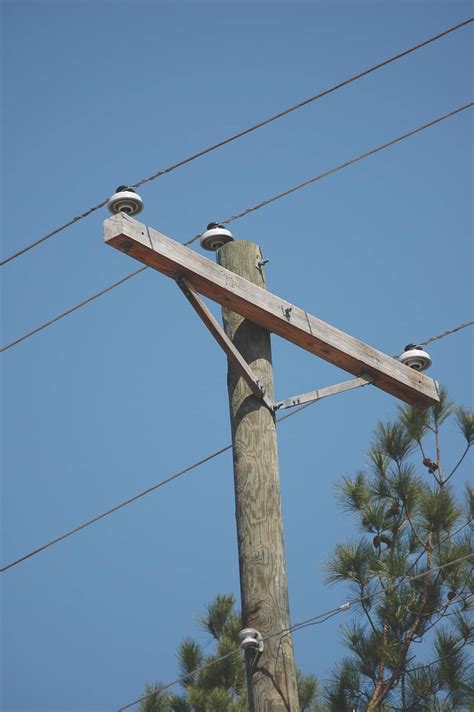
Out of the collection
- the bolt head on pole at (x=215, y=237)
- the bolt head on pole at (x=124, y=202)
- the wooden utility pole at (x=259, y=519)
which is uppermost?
the bolt head on pole at (x=215, y=237)

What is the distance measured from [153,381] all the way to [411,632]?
339ft

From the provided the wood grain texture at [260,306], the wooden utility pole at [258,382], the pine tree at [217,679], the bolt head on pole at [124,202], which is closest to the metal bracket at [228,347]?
the wooden utility pole at [258,382]

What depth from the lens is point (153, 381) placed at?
112312mm

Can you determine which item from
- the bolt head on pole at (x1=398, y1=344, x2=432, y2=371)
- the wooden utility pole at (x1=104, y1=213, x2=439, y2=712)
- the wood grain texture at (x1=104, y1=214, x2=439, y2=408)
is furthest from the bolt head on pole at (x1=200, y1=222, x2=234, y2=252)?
the bolt head on pole at (x1=398, y1=344, x2=432, y2=371)

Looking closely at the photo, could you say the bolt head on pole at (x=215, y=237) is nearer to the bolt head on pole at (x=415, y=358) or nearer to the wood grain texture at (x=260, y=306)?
the wood grain texture at (x=260, y=306)

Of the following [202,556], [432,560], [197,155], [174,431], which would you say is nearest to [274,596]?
[197,155]

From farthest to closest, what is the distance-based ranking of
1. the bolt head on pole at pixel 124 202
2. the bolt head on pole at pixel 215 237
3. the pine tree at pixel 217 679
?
the pine tree at pixel 217 679, the bolt head on pole at pixel 215 237, the bolt head on pole at pixel 124 202

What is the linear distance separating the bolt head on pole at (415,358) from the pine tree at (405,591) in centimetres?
206

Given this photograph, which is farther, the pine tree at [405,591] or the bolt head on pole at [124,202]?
the pine tree at [405,591]

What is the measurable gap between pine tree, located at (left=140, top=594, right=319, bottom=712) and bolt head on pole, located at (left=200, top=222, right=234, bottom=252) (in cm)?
327

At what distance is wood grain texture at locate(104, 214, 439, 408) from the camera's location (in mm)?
Answer: 6754

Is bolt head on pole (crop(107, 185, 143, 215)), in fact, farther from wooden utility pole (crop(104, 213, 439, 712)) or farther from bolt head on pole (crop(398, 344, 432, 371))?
bolt head on pole (crop(398, 344, 432, 371))

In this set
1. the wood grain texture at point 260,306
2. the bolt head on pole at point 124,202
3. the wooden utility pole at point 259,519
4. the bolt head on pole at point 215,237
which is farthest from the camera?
the bolt head on pole at point 215,237

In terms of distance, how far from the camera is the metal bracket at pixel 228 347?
677cm
